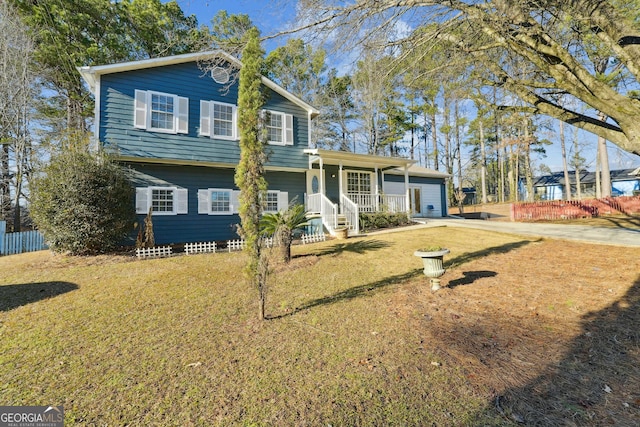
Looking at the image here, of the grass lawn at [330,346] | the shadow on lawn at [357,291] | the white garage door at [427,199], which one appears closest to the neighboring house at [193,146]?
the grass lawn at [330,346]

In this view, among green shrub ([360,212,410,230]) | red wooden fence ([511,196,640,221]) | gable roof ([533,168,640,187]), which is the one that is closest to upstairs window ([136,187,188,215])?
green shrub ([360,212,410,230])

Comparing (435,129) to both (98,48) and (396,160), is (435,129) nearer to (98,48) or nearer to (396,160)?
(396,160)

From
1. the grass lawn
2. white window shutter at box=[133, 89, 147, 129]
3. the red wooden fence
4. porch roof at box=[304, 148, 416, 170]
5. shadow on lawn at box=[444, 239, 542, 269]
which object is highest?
white window shutter at box=[133, 89, 147, 129]

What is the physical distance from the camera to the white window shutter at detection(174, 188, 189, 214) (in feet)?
36.3

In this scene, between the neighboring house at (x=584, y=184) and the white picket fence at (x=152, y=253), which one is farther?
the neighboring house at (x=584, y=184)

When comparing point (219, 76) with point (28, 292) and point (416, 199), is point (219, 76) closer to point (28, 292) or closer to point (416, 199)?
point (28, 292)

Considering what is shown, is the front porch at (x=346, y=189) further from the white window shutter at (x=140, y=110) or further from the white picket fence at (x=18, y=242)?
the white picket fence at (x=18, y=242)

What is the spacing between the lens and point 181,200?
11.1 m

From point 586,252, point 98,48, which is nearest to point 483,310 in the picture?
point 586,252

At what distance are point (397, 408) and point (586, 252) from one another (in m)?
8.36

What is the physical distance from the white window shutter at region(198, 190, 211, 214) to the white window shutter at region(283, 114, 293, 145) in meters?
4.12

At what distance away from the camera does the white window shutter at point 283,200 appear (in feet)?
43.2

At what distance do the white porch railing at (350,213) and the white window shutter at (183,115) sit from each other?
700 centimetres

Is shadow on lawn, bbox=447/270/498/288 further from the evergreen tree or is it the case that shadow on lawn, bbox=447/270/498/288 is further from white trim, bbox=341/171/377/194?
white trim, bbox=341/171/377/194
